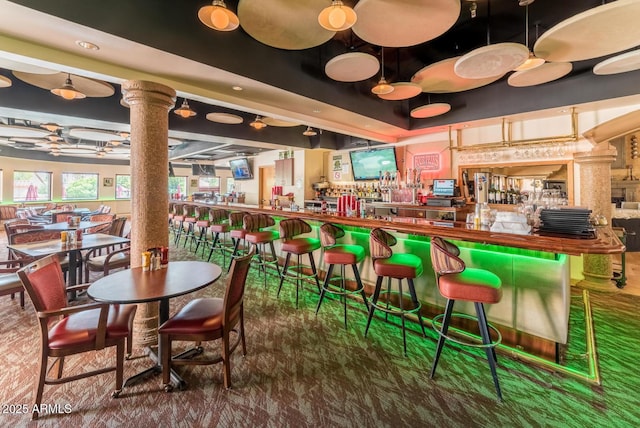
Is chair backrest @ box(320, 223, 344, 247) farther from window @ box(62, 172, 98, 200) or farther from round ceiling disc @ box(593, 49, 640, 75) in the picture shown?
window @ box(62, 172, 98, 200)

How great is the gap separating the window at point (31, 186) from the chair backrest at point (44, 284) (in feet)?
43.4

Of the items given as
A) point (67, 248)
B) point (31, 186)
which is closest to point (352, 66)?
point (67, 248)

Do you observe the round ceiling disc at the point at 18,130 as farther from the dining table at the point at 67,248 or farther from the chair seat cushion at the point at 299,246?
the chair seat cushion at the point at 299,246

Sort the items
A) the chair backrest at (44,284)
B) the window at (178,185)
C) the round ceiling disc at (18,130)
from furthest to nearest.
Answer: the window at (178,185)
the round ceiling disc at (18,130)
the chair backrest at (44,284)

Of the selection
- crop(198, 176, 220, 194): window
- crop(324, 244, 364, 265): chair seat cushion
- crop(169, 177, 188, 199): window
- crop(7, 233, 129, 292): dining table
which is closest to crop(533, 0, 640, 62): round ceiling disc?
crop(324, 244, 364, 265): chair seat cushion

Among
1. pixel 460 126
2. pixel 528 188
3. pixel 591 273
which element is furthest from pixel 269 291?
pixel 528 188

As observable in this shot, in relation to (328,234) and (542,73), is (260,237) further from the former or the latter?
(542,73)

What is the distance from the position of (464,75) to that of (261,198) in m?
8.43

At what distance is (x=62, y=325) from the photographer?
1986 millimetres

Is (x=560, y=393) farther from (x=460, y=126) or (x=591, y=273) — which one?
(x=460, y=126)

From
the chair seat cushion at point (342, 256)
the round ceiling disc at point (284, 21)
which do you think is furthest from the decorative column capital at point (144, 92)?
the chair seat cushion at point (342, 256)

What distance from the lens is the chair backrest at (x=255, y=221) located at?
14.0ft

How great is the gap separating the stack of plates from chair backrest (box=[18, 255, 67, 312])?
400 cm

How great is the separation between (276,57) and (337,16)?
1607 millimetres
